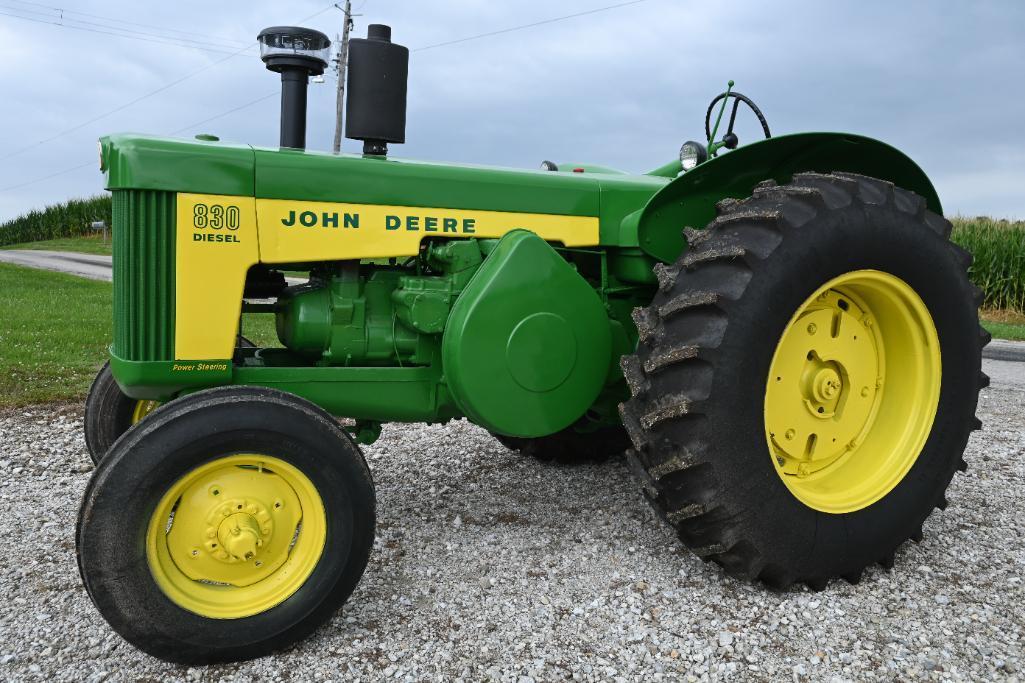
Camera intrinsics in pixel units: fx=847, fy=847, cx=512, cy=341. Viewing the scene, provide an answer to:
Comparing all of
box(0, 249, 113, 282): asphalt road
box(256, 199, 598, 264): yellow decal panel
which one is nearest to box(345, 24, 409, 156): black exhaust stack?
box(256, 199, 598, 264): yellow decal panel

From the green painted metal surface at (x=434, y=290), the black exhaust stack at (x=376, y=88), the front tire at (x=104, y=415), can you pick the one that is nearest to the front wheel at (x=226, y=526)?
the green painted metal surface at (x=434, y=290)

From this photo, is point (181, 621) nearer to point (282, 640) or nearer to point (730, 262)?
point (282, 640)

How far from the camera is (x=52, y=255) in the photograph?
25.8 m

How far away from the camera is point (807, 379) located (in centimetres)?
326

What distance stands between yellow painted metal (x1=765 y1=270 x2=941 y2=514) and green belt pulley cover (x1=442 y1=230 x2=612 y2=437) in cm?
72

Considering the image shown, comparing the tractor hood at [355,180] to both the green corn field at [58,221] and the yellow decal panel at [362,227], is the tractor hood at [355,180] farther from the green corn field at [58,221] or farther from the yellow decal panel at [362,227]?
the green corn field at [58,221]

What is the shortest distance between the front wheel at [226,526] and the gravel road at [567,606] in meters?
0.15

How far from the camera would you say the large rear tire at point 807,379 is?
2.81m

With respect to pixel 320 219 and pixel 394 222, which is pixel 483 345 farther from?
pixel 320 219

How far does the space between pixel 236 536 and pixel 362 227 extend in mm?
1198

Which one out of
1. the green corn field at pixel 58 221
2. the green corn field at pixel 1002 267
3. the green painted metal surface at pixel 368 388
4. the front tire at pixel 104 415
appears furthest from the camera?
the green corn field at pixel 58 221

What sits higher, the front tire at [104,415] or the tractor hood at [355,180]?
the tractor hood at [355,180]

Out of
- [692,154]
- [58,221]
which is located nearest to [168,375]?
[692,154]

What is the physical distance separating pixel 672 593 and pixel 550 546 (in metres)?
0.61
